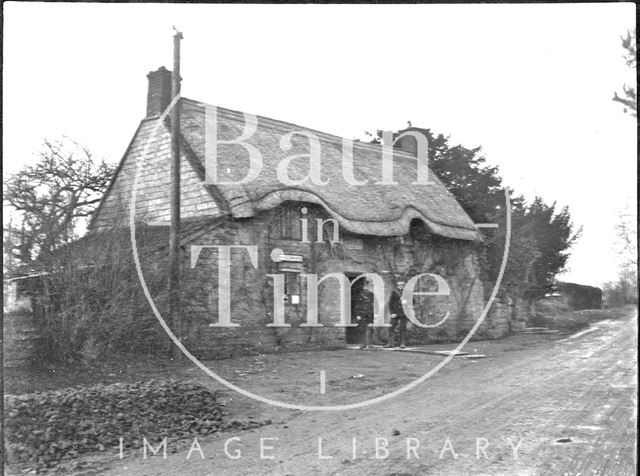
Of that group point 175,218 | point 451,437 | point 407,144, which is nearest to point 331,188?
point 175,218

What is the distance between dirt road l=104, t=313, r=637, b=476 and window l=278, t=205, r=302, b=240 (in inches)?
259

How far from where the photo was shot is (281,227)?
1545 centimetres

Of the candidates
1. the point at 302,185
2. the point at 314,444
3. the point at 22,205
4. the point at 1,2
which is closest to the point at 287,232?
the point at 302,185

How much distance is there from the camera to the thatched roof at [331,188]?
597 inches

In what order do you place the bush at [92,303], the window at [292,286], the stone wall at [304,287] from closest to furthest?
the bush at [92,303]
the stone wall at [304,287]
the window at [292,286]

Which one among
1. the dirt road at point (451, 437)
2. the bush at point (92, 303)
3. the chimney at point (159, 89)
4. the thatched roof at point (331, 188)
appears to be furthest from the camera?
the chimney at point (159, 89)

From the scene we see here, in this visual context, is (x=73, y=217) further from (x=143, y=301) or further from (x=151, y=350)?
(x=151, y=350)

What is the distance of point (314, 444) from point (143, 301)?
20.1ft

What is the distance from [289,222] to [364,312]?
337cm

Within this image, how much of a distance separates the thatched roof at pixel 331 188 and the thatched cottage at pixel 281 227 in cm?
4

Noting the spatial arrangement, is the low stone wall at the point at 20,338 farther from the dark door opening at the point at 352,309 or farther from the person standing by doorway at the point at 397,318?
the dark door opening at the point at 352,309
